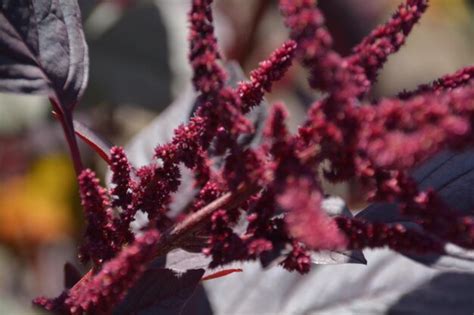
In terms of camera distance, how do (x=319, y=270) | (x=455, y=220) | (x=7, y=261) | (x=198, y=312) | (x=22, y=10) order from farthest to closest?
(x=7, y=261) → (x=319, y=270) → (x=198, y=312) → (x=22, y=10) → (x=455, y=220)

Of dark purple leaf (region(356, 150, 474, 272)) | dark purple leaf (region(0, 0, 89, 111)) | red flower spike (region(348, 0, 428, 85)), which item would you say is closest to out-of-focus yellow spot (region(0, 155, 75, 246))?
dark purple leaf (region(0, 0, 89, 111))

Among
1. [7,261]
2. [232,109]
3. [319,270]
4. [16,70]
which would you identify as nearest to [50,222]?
[7,261]

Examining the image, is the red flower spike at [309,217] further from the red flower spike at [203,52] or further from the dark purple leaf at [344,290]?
the dark purple leaf at [344,290]

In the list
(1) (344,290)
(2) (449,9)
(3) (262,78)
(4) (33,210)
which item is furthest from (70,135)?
(2) (449,9)

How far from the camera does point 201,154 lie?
2.38 feet

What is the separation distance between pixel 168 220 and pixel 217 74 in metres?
0.13

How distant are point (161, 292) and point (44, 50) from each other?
0.25 meters

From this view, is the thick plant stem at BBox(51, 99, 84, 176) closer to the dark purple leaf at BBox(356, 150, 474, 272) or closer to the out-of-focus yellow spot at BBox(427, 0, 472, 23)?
the dark purple leaf at BBox(356, 150, 474, 272)

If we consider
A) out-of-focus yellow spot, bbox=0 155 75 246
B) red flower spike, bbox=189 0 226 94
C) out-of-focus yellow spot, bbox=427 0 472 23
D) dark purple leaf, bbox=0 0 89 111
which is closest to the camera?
red flower spike, bbox=189 0 226 94

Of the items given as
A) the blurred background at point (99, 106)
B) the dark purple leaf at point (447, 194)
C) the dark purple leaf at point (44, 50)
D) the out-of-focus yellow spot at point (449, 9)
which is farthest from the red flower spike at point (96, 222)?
the out-of-focus yellow spot at point (449, 9)

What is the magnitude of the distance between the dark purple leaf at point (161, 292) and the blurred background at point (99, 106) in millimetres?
958

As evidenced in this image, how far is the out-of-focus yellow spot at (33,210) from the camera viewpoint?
2.07m

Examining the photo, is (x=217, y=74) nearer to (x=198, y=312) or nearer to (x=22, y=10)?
(x=22, y=10)

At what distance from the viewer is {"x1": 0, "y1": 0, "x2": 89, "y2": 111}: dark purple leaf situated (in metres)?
0.79
